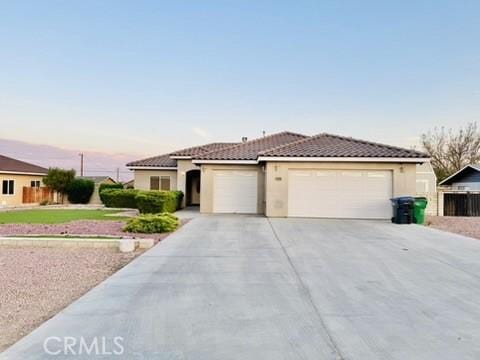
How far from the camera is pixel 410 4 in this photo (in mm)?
14602

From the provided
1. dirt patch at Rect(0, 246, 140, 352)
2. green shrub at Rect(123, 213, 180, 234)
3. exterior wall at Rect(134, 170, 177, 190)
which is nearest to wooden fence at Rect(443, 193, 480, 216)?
exterior wall at Rect(134, 170, 177, 190)

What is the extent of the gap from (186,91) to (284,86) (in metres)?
5.52

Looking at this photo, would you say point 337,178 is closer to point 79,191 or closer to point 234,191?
point 234,191

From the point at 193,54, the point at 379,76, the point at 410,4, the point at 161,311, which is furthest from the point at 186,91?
the point at 161,311

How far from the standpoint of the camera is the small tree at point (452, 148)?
3825cm

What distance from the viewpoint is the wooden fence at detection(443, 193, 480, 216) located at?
22031mm

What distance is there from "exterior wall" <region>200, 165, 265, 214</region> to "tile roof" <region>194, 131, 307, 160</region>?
0.50 m

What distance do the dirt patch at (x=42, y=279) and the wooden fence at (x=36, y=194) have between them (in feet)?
78.1

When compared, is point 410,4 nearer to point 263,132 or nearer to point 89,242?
point 89,242

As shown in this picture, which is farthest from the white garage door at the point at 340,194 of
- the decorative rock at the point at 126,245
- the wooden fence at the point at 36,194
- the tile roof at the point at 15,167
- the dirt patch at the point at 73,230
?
the tile roof at the point at 15,167

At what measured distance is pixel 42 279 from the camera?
21.8ft

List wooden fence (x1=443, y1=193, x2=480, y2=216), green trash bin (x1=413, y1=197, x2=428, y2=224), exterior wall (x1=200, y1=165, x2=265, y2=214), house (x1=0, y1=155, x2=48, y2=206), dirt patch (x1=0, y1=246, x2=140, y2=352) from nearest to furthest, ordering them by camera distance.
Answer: dirt patch (x1=0, y1=246, x2=140, y2=352) → green trash bin (x1=413, y1=197, x2=428, y2=224) → exterior wall (x1=200, y1=165, x2=265, y2=214) → wooden fence (x1=443, y1=193, x2=480, y2=216) → house (x1=0, y1=155, x2=48, y2=206)

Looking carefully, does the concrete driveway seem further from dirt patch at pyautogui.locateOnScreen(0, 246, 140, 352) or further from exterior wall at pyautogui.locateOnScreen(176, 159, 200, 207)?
exterior wall at pyautogui.locateOnScreen(176, 159, 200, 207)

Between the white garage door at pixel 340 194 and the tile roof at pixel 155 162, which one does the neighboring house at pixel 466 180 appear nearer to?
the white garage door at pixel 340 194
